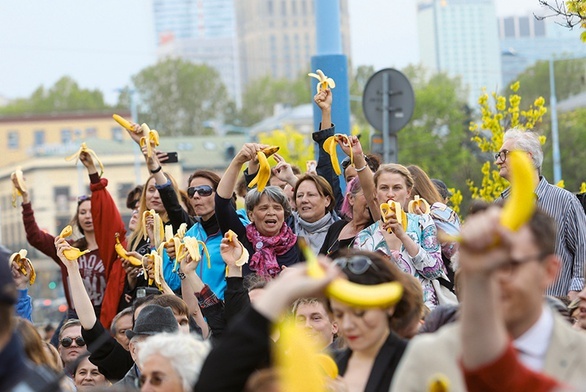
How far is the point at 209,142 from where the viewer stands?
106938 millimetres

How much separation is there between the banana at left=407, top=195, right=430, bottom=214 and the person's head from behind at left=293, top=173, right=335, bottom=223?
3.02ft

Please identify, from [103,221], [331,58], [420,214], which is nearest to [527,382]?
[420,214]

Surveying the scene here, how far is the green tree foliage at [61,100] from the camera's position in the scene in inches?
4980

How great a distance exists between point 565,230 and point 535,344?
5070mm

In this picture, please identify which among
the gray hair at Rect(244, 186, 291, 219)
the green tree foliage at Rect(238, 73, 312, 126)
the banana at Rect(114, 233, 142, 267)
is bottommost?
the banana at Rect(114, 233, 142, 267)

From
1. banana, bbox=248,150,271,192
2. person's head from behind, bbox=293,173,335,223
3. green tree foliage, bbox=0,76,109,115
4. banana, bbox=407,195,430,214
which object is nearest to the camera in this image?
banana, bbox=407,195,430,214

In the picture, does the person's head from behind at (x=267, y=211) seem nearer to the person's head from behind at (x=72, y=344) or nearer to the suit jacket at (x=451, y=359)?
the person's head from behind at (x=72, y=344)

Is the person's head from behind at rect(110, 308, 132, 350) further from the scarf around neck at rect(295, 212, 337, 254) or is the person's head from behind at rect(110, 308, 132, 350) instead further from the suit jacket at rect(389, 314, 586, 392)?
the suit jacket at rect(389, 314, 586, 392)

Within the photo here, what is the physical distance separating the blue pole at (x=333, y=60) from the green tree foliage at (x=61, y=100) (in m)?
113

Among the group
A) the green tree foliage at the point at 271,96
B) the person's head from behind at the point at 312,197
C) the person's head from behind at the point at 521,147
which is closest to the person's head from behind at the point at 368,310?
the person's head from behind at the point at 521,147

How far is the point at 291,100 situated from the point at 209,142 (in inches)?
1170

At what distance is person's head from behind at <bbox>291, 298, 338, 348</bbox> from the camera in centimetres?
743

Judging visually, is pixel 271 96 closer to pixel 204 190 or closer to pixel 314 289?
pixel 204 190

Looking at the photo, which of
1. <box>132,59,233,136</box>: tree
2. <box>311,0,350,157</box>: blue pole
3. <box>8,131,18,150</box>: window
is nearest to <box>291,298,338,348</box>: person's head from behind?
<box>311,0,350,157</box>: blue pole
